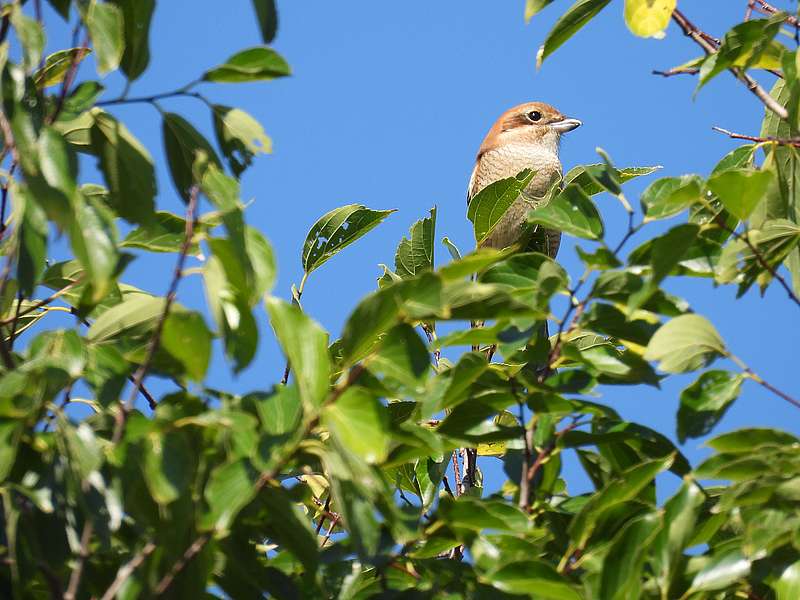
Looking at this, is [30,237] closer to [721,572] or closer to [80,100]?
[80,100]

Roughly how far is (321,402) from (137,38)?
765 mm

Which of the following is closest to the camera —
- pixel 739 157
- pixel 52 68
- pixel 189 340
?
pixel 189 340

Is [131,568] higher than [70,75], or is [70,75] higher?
[70,75]

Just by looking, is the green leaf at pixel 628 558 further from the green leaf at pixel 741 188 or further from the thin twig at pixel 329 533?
the thin twig at pixel 329 533

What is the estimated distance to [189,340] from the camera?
158 cm

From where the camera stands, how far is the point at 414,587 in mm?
1916

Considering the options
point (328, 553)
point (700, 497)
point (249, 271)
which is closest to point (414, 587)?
point (328, 553)

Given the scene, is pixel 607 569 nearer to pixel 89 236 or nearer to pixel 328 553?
pixel 328 553

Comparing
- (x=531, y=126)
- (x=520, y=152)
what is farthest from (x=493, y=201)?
(x=531, y=126)

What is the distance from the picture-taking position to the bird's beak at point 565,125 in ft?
23.3

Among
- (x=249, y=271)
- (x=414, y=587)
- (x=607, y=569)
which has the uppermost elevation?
(x=249, y=271)

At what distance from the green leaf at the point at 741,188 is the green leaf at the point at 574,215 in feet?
0.74

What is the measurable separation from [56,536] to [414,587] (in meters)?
0.65

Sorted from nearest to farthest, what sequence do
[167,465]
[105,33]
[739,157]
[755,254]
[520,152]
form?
[167,465]
[105,33]
[755,254]
[739,157]
[520,152]
